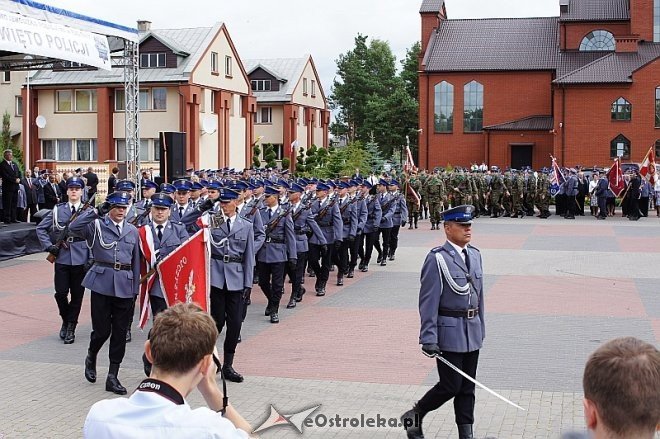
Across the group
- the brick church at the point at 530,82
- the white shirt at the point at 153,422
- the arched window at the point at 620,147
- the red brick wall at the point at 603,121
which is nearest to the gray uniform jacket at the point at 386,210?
the white shirt at the point at 153,422

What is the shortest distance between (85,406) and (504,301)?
8.19 m

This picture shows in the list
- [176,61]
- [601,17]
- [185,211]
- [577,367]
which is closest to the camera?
[577,367]

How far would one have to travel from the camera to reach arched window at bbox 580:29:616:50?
62.0 metres

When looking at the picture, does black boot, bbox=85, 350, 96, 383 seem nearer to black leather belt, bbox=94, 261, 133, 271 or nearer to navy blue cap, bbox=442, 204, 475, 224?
black leather belt, bbox=94, 261, 133, 271

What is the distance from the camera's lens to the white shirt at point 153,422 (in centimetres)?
313

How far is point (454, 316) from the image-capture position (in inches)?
284

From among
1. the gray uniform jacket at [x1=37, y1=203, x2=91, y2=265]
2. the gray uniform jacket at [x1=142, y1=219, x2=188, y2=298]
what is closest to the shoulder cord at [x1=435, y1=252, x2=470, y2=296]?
the gray uniform jacket at [x1=142, y1=219, x2=188, y2=298]

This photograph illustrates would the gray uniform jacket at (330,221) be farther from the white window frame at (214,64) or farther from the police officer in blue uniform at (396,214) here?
the white window frame at (214,64)

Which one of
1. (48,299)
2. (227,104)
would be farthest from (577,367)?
(227,104)

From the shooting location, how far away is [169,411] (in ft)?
10.4

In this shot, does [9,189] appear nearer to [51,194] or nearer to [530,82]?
[51,194]

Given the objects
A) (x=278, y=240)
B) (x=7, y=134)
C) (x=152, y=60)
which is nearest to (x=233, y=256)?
(x=278, y=240)

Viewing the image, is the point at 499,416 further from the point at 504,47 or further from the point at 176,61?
the point at 504,47

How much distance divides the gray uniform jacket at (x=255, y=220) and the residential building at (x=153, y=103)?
3524cm
